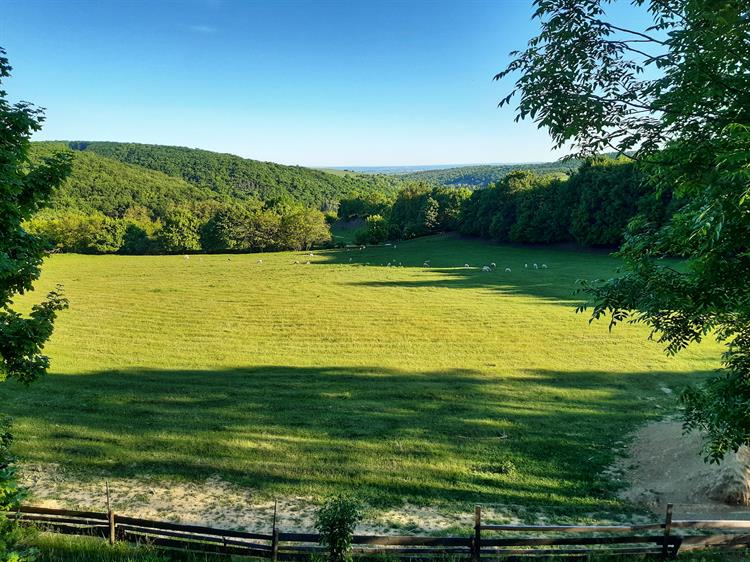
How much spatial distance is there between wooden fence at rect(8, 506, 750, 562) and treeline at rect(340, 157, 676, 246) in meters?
51.5

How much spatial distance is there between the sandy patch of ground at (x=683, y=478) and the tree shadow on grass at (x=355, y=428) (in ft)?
2.34

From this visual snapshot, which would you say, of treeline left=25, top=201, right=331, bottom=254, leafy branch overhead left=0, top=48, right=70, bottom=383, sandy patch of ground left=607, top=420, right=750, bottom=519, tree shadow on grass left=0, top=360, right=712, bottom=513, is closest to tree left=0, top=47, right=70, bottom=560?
leafy branch overhead left=0, top=48, right=70, bottom=383

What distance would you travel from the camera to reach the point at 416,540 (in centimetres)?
874

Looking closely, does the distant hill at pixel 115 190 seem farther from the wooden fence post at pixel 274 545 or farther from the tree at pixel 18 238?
the wooden fence post at pixel 274 545

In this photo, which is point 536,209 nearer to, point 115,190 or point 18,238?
point 18,238

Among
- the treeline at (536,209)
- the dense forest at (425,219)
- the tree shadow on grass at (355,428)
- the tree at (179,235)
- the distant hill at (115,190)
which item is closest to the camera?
the tree shadow on grass at (355,428)

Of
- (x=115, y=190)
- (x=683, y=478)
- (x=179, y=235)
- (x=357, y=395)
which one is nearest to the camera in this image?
(x=683, y=478)

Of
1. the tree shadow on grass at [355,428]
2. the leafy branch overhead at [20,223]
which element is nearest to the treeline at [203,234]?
the tree shadow on grass at [355,428]

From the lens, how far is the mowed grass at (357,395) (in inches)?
533

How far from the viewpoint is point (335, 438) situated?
15.7 meters

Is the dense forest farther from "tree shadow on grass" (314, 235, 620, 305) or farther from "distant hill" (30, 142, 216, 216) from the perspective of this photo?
"distant hill" (30, 142, 216, 216)

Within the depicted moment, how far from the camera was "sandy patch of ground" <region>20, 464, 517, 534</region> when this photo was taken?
11.0m

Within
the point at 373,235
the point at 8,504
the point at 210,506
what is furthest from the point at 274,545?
the point at 373,235

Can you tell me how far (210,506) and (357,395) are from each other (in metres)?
8.96
